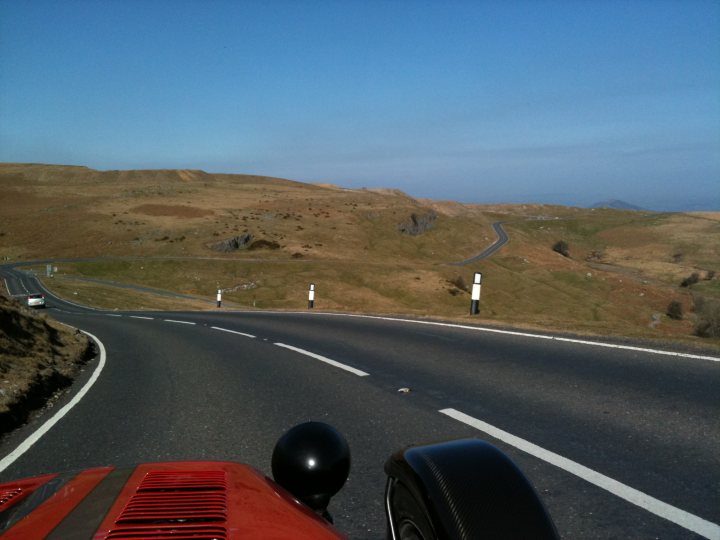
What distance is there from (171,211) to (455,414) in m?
95.6

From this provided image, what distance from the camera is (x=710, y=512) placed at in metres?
3.51

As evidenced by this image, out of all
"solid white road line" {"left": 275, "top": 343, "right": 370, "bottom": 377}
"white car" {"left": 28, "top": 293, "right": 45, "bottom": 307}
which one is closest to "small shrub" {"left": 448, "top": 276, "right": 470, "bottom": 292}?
"white car" {"left": 28, "top": 293, "right": 45, "bottom": 307}

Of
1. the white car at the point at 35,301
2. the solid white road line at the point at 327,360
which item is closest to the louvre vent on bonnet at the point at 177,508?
the solid white road line at the point at 327,360

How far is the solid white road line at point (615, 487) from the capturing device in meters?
3.33

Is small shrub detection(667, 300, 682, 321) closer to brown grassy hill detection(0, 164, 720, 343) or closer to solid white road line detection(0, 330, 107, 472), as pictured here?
brown grassy hill detection(0, 164, 720, 343)

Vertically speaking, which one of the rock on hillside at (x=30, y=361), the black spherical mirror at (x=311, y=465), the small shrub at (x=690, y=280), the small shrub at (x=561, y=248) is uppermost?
the black spherical mirror at (x=311, y=465)

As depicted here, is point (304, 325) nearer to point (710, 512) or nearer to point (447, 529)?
point (710, 512)

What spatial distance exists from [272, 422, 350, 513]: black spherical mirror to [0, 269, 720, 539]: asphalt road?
3.69 feet

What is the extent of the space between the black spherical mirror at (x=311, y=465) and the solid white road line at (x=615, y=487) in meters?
2.20

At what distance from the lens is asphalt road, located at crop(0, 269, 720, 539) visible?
12.7 ft

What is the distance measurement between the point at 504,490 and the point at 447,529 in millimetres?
300

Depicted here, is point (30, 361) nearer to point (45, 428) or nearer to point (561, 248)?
point (45, 428)

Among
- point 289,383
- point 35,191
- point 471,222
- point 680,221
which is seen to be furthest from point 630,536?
point 680,221

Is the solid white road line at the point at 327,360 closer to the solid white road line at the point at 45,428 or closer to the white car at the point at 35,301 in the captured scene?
the solid white road line at the point at 45,428
